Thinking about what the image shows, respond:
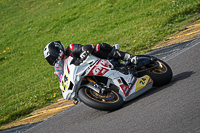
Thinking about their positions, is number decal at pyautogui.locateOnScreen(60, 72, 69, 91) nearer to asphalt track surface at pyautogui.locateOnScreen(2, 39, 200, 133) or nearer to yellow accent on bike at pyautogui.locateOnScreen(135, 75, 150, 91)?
asphalt track surface at pyautogui.locateOnScreen(2, 39, 200, 133)

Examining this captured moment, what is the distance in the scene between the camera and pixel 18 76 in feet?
44.6

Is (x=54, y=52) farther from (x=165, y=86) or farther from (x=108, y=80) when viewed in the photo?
(x=165, y=86)

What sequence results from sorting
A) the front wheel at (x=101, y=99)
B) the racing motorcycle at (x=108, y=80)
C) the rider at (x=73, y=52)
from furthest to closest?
the rider at (x=73, y=52)
the racing motorcycle at (x=108, y=80)
the front wheel at (x=101, y=99)

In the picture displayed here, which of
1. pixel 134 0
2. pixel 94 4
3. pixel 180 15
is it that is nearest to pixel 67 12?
pixel 94 4

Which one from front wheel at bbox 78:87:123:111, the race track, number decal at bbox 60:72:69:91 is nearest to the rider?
number decal at bbox 60:72:69:91

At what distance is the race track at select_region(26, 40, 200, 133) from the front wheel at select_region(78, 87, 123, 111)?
154 millimetres

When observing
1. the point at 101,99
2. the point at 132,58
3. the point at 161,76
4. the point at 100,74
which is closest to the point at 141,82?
the point at 161,76

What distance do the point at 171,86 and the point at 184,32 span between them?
15.2 feet

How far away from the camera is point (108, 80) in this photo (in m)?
5.57

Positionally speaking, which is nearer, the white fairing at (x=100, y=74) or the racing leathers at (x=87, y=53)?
the white fairing at (x=100, y=74)

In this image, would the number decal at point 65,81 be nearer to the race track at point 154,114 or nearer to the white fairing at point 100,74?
the white fairing at point 100,74

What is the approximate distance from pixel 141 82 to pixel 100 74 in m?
0.90

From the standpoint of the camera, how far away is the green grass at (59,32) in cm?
999

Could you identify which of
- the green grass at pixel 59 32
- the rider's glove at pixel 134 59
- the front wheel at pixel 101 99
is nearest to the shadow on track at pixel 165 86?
the front wheel at pixel 101 99
